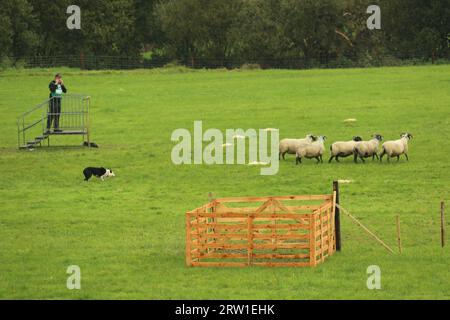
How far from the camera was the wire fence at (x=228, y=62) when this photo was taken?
83.5 meters

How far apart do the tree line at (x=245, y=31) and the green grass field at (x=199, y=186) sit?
12.7m

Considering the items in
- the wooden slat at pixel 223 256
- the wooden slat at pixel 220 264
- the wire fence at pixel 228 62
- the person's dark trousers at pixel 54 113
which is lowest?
the wooden slat at pixel 220 264

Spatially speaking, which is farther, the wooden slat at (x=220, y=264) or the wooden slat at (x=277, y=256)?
the wooden slat at (x=277, y=256)

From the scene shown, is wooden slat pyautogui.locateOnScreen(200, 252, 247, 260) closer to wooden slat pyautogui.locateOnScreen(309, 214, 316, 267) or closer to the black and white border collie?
wooden slat pyautogui.locateOnScreen(309, 214, 316, 267)

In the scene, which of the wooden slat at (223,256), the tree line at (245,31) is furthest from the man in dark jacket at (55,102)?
the tree line at (245,31)

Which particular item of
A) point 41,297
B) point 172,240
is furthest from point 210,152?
point 41,297

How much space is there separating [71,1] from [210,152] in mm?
50294

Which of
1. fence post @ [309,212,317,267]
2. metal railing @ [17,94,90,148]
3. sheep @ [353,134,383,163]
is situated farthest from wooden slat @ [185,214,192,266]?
metal railing @ [17,94,90,148]

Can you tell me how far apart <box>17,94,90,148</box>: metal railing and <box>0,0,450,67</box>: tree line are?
27.0 m

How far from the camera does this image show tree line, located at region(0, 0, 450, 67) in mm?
86750

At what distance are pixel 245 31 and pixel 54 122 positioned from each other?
149 ft

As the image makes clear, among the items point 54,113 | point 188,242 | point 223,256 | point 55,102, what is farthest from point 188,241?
point 55,102

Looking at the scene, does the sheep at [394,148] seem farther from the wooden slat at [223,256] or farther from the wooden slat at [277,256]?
the wooden slat at [223,256]

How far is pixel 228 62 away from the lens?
89.9m
